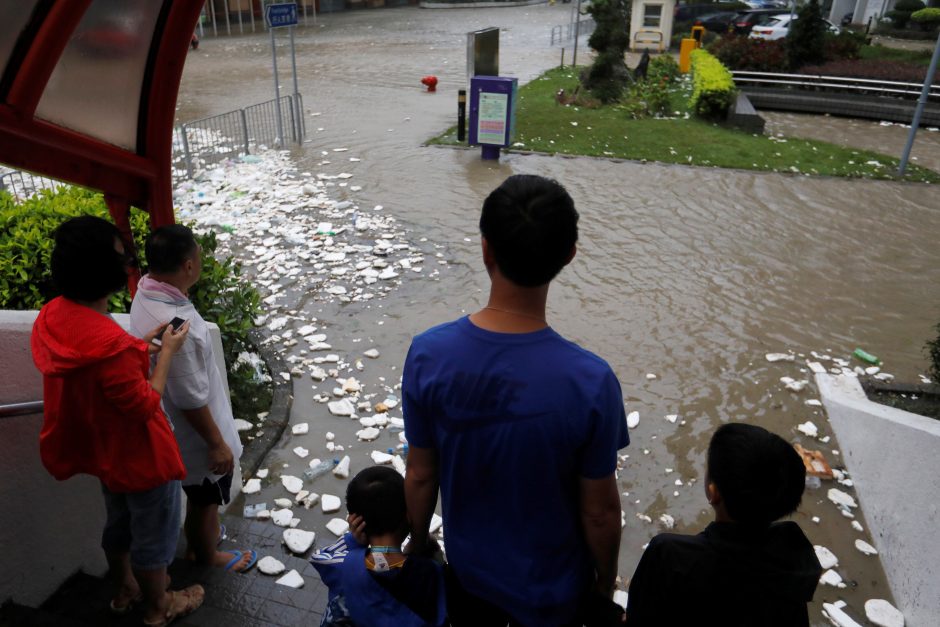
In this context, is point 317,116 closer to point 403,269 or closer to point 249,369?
point 403,269

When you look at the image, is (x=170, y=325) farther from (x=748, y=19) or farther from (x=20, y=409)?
(x=748, y=19)

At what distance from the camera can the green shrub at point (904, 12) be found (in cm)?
2698

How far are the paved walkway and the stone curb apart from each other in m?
1.12

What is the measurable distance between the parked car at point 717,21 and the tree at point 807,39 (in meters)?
7.06

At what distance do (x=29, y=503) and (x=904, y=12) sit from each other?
110 ft

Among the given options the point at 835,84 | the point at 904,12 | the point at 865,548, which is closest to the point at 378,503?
the point at 865,548

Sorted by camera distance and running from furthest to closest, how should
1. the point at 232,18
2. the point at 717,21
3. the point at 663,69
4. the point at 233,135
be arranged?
the point at 232,18 → the point at 717,21 → the point at 663,69 → the point at 233,135

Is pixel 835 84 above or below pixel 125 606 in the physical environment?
above

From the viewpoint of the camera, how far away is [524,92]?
53.5 ft

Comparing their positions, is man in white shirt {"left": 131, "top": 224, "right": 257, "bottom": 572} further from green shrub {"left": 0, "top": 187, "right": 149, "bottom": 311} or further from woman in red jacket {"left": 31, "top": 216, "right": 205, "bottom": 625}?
green shrub {"left": 0, "top": 187, "right": 149, "bottom": 311}

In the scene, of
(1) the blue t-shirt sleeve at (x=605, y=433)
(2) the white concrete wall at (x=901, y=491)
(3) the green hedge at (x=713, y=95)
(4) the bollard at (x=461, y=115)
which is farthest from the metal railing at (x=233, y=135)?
(1) the blue t-shirt sleeve at (x=605, y=433)

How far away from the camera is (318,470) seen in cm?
417

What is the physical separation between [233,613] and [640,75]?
16229 millimetres

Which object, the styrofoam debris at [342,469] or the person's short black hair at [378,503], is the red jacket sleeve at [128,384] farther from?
the styrofoam debris at [342,469]
